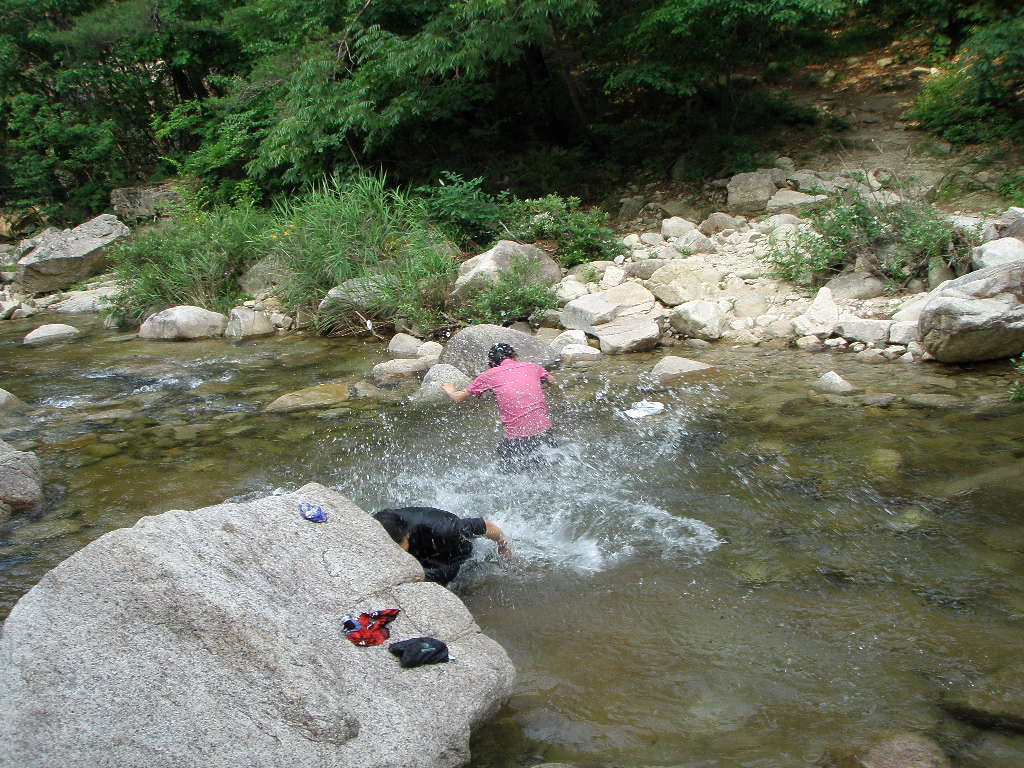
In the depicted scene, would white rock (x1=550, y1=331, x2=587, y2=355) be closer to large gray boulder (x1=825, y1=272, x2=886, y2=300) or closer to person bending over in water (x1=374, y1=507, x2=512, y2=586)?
large gray boulder (x1=825, y1=272, x2=886, y2=300)

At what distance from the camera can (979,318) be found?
6.46 m

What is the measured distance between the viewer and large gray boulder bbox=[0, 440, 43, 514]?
5539mm

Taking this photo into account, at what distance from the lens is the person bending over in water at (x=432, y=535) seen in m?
4.11

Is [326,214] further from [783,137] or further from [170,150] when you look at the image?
[170,150]

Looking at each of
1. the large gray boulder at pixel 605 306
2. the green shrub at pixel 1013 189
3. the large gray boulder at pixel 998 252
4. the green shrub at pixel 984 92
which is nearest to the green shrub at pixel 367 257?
the large gray boulder at pixel 605 306

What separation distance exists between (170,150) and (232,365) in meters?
13.7

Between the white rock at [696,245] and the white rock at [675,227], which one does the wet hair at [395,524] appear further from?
the white rock at [675,227]

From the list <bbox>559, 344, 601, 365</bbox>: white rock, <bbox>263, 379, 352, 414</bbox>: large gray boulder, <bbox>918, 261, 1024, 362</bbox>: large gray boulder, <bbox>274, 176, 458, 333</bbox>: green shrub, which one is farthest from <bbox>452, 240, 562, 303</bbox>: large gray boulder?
<bbox>918, 261, 1024, 362</bbox>: large gray boulder

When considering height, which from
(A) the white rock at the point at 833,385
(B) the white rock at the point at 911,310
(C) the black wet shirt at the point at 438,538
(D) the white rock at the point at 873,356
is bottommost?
(D) the white rock at the point at 873,356

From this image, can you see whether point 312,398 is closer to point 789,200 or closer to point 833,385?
point 833,385

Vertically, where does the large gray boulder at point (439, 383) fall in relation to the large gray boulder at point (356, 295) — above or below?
below

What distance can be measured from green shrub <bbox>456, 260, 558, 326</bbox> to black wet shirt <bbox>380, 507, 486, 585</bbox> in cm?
531

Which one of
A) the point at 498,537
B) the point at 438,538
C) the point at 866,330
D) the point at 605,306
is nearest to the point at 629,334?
the point at 605,306

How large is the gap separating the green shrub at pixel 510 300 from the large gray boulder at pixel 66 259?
10.7 metres
